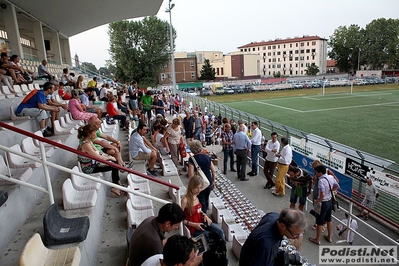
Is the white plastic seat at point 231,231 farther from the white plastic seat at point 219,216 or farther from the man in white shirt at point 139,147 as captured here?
the man in white shirt at point 139,147

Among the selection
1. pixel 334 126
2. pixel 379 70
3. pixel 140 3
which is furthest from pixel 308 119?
pixel 379 70

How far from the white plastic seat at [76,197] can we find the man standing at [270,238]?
2091 millimetres

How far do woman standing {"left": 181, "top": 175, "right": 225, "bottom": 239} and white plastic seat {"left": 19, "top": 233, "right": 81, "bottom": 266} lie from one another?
146 cm

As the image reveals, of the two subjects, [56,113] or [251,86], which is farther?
[251,86]

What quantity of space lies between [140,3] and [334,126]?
63.4 ft

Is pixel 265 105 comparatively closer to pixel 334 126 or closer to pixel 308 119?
pixel 308 119

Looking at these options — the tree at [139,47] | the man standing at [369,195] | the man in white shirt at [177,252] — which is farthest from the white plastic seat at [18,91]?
the tree at [139,47]

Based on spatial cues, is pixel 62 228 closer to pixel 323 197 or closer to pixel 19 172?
pixel 19 172

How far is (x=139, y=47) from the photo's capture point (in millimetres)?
52969

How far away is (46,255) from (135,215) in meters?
1.58

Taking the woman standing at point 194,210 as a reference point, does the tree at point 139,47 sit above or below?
above

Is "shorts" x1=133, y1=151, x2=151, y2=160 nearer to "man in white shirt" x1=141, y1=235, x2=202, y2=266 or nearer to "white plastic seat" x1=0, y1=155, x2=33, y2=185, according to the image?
"white plastic seat" x1=0, y1=155, x2=33, y2=185

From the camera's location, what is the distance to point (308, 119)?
28406 millimetres

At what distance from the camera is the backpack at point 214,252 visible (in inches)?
128
